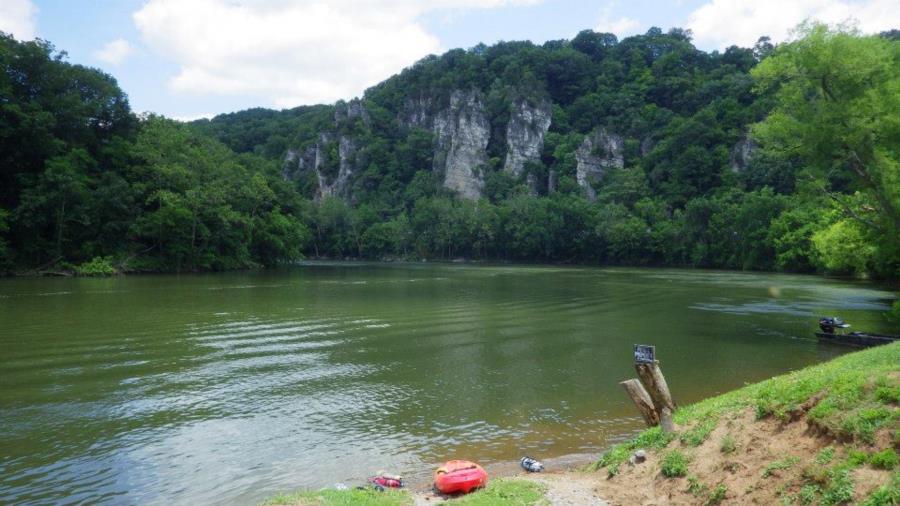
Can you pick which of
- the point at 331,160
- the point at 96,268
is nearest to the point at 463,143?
the point at 331,160

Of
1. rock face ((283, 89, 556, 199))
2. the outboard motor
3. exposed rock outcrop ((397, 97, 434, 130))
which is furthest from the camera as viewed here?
exposed rock outcrop ((397, 97, 434, 130))

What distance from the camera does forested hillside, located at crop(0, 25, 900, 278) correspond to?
23656 mm

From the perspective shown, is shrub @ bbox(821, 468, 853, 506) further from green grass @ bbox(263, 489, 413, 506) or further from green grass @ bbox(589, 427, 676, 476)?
green grass @ bbox(263, 489, 413, 506)

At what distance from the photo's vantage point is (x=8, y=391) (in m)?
15.3

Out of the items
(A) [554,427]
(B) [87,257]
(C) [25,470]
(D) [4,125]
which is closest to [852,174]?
(A) [554,427]

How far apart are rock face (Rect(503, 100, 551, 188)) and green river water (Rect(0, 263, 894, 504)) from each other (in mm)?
129500

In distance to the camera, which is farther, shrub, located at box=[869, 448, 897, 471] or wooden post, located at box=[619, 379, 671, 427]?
wooden post, located at box=[619, 379, 671, 427]

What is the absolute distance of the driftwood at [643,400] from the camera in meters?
10.1

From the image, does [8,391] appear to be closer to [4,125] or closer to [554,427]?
[554,427]

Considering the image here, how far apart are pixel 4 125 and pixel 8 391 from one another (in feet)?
185

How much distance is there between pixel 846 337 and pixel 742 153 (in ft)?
344

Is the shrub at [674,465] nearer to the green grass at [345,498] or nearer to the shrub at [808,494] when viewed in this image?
the shrub at [808,494]

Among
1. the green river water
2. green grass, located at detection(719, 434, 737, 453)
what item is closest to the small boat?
the green river water

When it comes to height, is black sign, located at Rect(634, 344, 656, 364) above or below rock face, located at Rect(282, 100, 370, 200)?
below
